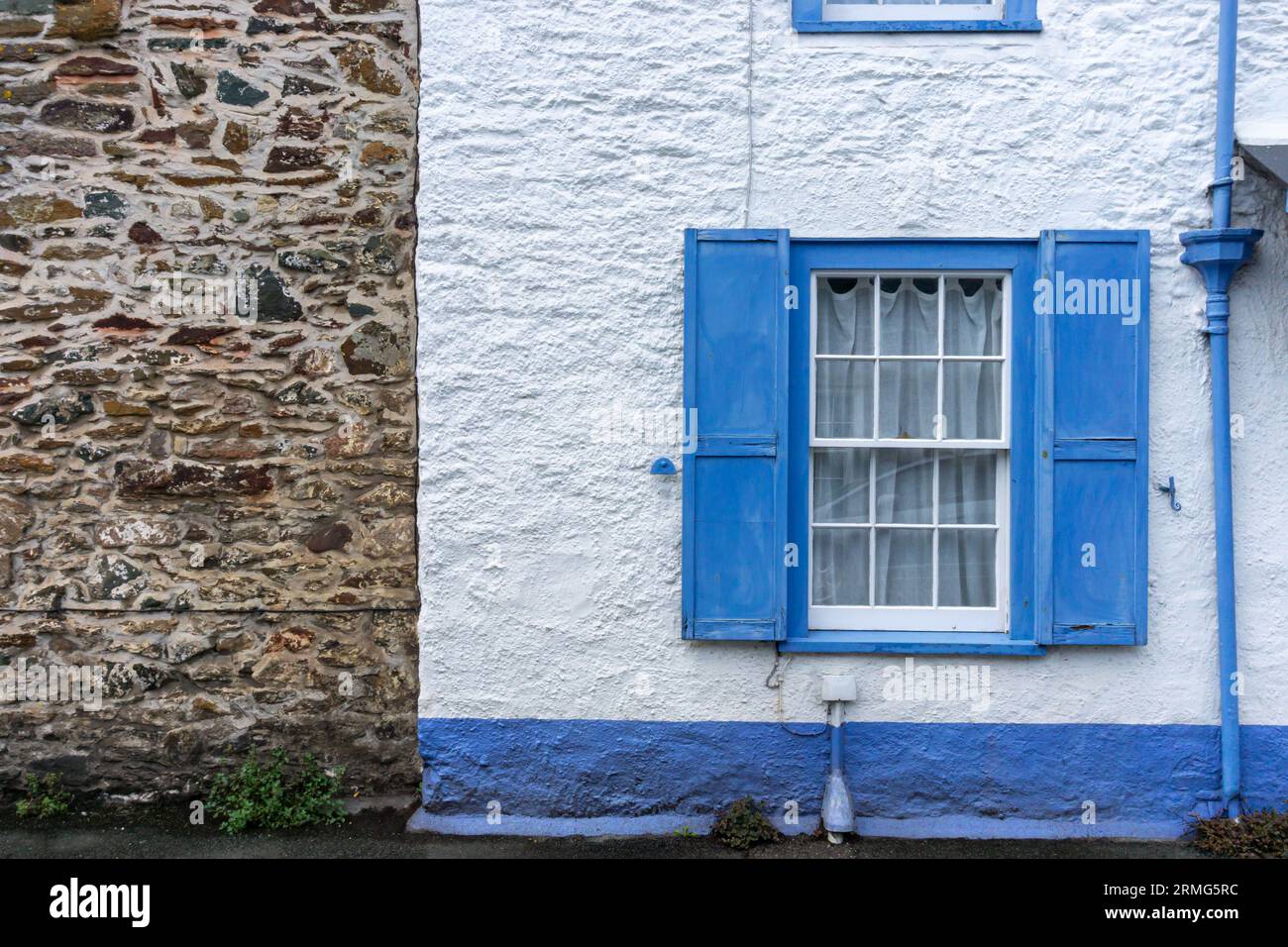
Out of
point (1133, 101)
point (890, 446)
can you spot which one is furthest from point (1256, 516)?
point (1133, 101)

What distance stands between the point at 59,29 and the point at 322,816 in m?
3.96

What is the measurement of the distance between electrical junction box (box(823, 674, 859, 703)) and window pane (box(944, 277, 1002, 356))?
1603 mm

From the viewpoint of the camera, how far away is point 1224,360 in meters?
4.30

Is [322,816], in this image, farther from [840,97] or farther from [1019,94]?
[1019,94]

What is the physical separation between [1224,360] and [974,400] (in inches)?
42.8

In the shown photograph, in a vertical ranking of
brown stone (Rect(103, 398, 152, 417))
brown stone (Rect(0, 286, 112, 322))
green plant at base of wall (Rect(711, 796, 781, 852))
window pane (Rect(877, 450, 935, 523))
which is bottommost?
green plant at base of wall (Rect(711, 796, 781, 852))

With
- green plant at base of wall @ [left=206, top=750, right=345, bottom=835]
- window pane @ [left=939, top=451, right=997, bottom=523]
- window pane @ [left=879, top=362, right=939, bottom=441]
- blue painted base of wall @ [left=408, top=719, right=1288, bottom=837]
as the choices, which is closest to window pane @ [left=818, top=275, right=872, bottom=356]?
window pane @ [left=879, top=362, right=939, bottom=441]

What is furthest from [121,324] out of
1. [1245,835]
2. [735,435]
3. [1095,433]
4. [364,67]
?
[1245,835]

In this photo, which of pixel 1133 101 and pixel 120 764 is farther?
pixel 120 764

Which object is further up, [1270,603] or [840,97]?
[840,97]

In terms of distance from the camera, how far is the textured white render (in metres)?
4.37

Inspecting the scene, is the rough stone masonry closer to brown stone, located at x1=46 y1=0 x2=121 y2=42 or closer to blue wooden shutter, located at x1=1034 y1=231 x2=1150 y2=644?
brown stone, located at x1=46 y1=0 x2=121 y2=42

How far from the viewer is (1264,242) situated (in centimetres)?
438

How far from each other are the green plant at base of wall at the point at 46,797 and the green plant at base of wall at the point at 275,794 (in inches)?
27.9
